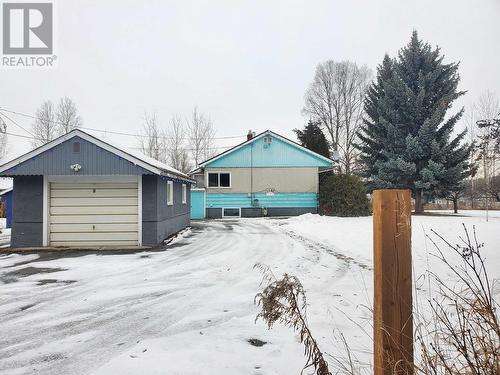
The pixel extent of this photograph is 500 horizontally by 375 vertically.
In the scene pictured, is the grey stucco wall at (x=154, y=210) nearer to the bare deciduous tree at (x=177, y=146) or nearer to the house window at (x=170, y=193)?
the house window at (x=170, y=193)

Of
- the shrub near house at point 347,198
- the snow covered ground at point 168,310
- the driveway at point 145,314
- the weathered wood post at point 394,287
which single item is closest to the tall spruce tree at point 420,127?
the shrub near house at point 347,198

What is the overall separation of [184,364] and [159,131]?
1542 inches

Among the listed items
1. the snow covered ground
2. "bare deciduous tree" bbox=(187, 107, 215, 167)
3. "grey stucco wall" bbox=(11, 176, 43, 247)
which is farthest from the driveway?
"bare deciduous tree" bbox=(187, 107, 215, 167)

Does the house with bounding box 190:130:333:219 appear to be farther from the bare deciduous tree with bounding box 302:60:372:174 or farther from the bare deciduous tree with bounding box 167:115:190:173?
the bare deciduous tree with bounding box 167:115:190:173

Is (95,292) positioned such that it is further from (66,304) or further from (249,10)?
(249,10)

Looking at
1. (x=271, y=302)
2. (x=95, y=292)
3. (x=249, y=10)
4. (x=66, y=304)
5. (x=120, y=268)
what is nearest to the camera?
(x=271, y=302)

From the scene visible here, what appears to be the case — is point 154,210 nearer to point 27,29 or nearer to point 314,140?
point 27,29

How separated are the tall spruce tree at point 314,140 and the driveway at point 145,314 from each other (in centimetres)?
1866

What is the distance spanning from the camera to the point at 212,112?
1563 inches

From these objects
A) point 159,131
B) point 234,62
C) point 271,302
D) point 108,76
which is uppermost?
point 234,62

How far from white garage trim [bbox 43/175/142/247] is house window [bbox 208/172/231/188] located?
13012 millimetres

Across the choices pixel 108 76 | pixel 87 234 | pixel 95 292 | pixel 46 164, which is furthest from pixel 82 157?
pixel 108 76

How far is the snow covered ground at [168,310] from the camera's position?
2936 millimetres

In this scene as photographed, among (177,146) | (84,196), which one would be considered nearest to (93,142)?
(84,196)
